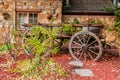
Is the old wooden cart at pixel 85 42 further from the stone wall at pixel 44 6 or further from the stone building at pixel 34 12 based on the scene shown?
the stone wall at pixel 44 6

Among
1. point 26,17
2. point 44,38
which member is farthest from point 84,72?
point 26,17

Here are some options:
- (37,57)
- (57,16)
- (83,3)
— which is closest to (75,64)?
(37,57)

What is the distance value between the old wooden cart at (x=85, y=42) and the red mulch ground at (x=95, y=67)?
11.1 inches

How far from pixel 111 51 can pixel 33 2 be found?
13.9 ft

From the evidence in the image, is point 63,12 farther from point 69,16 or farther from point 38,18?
point 38,18

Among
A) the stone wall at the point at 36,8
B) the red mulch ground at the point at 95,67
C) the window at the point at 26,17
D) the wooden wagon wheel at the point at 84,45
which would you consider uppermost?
the stone wall at the point at 36,8

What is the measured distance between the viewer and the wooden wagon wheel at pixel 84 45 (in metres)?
9.58

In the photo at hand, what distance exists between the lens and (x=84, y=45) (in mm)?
9648

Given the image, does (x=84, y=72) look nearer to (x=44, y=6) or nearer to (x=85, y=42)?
(x=85, y=42)

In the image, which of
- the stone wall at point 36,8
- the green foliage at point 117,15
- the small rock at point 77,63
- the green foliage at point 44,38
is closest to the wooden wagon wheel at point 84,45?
the small rock at point 77,63

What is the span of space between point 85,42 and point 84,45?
12cm

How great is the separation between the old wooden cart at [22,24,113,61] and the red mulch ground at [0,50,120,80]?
28cm

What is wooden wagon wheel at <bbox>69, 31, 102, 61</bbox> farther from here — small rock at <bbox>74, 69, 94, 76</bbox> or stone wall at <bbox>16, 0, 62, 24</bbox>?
stone wall at <bbox>16, 0, 62, 24</bbox>

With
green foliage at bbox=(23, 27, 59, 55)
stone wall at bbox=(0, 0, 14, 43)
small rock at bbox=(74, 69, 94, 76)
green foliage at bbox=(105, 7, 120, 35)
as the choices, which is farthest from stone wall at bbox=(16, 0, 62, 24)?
small rock at bbox=(74, 69, 94, 76)
